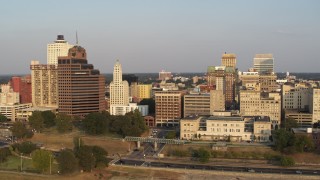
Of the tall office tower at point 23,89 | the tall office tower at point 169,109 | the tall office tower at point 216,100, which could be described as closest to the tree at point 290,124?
the tall office tower at point 216,100

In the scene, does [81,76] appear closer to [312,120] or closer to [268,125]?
[268,125]

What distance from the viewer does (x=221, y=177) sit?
55.1m

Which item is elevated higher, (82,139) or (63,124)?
(63,124)

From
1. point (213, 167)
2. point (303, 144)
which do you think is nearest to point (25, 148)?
point (213, 167)

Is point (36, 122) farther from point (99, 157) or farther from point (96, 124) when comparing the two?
point (99, 157)

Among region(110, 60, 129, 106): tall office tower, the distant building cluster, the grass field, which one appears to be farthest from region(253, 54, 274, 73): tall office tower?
the grass field

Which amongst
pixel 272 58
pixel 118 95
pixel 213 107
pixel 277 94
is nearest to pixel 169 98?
pixel 213 107

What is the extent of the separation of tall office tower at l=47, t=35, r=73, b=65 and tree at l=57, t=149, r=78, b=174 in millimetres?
65650

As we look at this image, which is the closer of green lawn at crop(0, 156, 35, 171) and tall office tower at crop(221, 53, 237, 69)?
green lawn at crop(0, 156, 35, 171)

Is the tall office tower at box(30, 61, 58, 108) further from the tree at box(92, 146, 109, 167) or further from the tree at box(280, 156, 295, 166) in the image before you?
the tree at box(280, 156, 295, 166)

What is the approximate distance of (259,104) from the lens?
87.1 metres

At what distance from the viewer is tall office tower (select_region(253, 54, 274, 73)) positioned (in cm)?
15312

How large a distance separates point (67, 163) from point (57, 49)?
6780cm

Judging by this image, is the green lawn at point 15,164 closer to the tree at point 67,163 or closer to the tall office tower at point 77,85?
the tree at point 67,163
